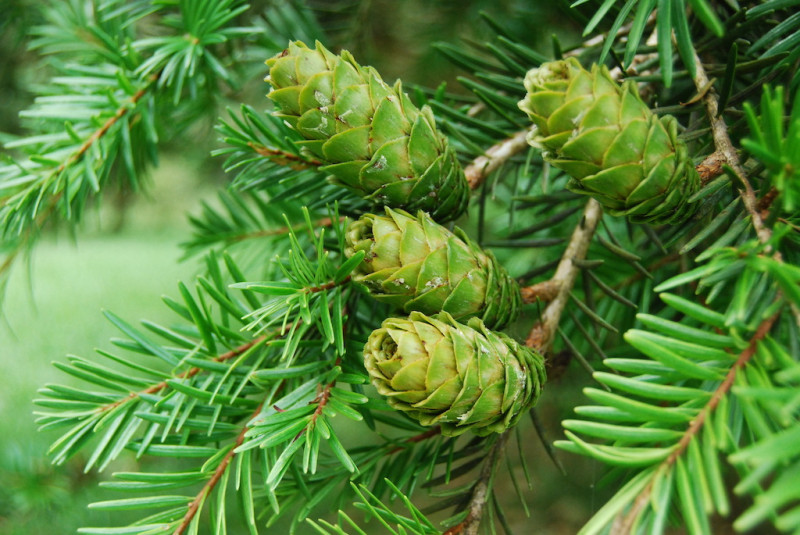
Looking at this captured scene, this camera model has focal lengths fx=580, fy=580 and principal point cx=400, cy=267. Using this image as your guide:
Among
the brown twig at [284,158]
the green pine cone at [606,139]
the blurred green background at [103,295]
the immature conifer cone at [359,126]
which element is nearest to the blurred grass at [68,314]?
the blurred green background at [103,295]

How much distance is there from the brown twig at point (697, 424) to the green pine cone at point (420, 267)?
0.15 metres

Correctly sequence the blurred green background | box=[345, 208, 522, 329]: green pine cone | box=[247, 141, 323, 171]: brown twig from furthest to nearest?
the blurred green background < box=[247, 141, 323, 171]: brown twig < box=[345, 208, 522, 329]: green pine cone

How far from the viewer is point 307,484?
46 centimetres

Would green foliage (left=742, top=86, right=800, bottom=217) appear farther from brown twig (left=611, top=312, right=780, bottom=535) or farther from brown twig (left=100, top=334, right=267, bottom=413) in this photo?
brown twig (left=100, top=334, right=267, bottom=413)

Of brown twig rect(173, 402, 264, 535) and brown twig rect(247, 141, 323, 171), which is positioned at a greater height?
brown twig rect(247, 141, 323, 171)

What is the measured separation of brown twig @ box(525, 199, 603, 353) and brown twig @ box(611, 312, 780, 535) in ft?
0.54

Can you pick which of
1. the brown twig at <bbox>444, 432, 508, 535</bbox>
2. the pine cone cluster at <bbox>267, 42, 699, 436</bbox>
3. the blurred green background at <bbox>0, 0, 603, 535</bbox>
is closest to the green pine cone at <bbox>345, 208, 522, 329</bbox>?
the pine cone cluster at <bbox>267, 42, 699, 436</bbox>

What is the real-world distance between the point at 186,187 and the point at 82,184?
1.13m

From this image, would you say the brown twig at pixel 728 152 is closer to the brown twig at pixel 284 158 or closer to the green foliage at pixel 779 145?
the green foliage at pixel 779 145

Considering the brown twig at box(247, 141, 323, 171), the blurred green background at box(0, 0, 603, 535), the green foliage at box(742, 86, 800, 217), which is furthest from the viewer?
the blurred green background at box(0, 0, 603, 535)

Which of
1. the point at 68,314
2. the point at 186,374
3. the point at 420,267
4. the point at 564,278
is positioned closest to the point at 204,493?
the point at 186,374

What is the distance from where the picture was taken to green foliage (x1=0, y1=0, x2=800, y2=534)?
26 centimetres

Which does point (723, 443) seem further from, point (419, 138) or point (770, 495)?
point (419, 138)

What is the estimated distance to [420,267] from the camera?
1.17 feet
